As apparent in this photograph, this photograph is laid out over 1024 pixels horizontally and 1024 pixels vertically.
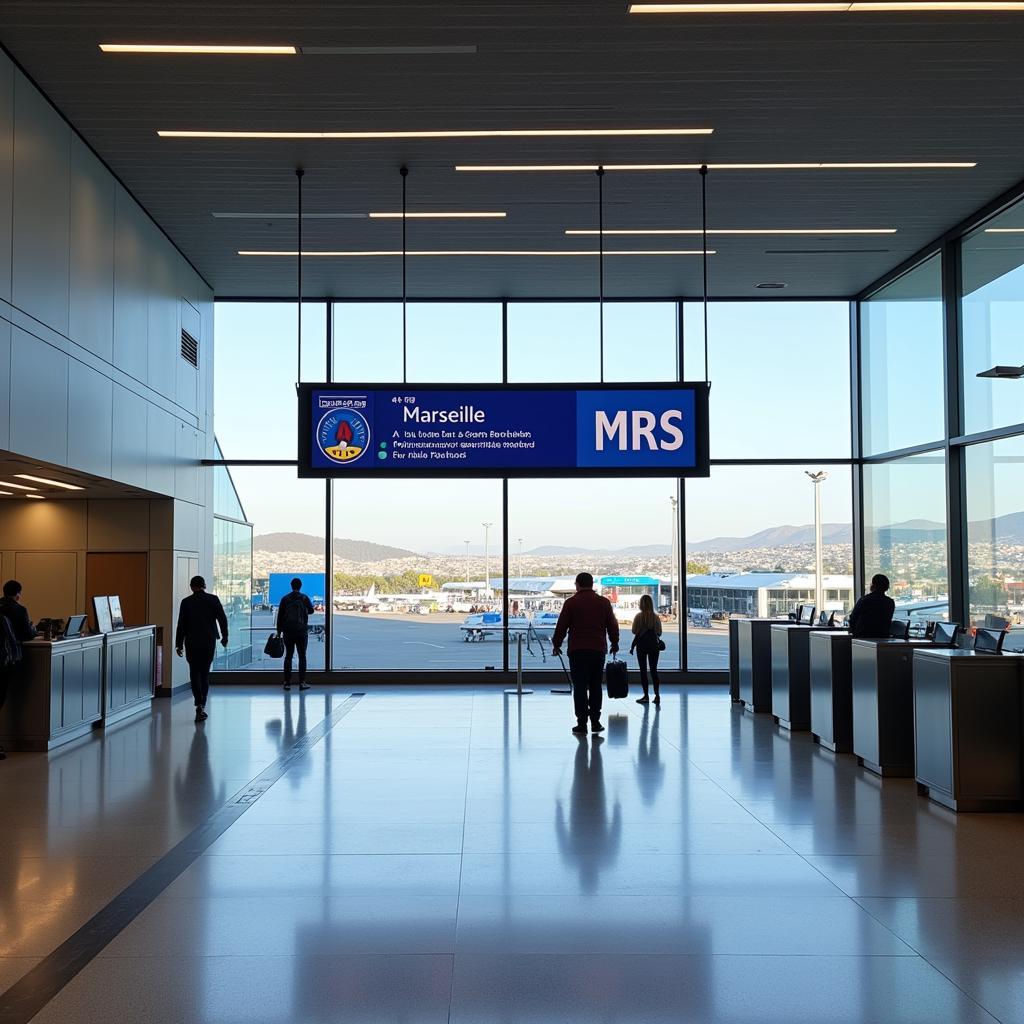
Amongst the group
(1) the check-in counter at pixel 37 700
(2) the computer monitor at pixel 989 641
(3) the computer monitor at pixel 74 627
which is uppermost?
(2) the computer monitor at pixel 989 641

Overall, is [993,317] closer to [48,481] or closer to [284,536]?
[284,536]

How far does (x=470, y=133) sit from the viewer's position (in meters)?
9.09

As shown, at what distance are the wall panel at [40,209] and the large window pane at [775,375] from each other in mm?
8974

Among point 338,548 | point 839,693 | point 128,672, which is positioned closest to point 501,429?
point 839,693

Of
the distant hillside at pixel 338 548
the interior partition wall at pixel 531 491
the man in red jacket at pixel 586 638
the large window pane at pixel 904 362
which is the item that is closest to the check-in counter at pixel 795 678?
the man in red jacket at pixel 586 638

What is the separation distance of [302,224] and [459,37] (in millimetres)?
4893

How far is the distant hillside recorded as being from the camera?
612 inches

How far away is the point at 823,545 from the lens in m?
15.7

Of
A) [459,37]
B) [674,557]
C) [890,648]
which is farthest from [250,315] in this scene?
[890,648]

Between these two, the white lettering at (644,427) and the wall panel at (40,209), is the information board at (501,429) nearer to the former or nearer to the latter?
the white lettering at (644,427)

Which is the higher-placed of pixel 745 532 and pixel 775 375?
pixel 775 375

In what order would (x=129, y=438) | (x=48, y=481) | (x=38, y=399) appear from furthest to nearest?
(x=129, y=438), (x=48, y=481), (x=38, y=399)

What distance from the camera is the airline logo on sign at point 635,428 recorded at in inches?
378

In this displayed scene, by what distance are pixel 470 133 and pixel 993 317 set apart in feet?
20.1
